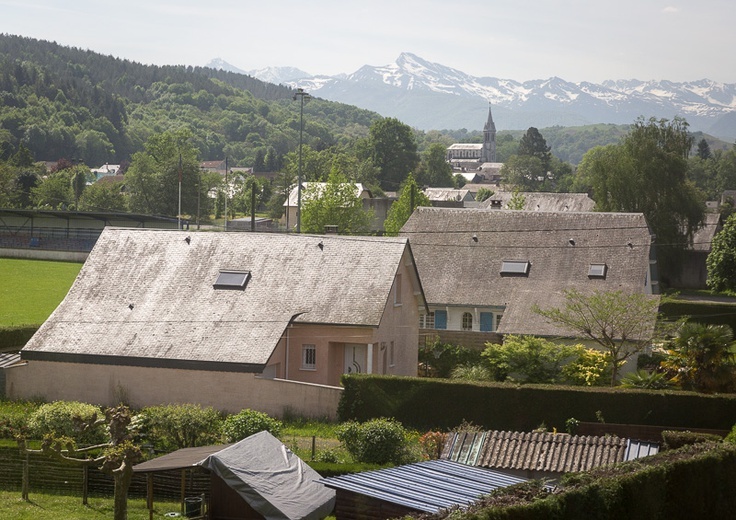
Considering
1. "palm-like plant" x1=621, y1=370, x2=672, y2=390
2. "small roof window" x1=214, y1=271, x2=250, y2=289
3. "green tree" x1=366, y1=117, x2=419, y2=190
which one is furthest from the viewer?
"green tree" x1=366, y1=117, x2=419, y2=190

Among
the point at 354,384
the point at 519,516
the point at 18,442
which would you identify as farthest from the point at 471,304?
the point at 519,516

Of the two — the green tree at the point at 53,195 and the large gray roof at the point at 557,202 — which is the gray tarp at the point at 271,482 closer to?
the large gray roof at the point at 557,202

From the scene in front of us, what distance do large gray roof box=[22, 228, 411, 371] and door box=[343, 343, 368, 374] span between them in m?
1.42

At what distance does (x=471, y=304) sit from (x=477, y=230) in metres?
6.51

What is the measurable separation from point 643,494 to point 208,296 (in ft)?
80.8

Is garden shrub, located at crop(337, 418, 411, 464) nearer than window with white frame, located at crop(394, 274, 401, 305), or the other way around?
garden shrub, located at crop(337, 418, 411, 464)

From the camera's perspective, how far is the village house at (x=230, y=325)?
3916 cm

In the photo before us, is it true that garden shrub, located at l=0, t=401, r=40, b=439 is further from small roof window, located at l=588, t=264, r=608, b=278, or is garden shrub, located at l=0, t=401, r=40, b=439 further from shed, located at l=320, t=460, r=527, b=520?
small roof window, located at l=588, t=264, r=608, b=278

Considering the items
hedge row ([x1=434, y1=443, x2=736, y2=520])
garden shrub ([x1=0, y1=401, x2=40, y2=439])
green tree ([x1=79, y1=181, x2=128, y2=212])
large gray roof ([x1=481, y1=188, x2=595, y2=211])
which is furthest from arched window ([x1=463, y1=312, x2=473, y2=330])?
green tree ([x1=79, y1=181, x2=128, y2=212])

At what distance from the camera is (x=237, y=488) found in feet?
74.3

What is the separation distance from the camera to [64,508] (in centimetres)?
2519

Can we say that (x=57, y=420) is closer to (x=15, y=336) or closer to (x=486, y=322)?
(x=15, y=336)

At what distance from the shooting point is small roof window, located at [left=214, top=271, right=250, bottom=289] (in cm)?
4269

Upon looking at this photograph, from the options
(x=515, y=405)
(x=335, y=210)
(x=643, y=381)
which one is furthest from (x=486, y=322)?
(x=335, y=210)
